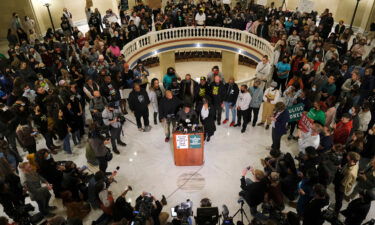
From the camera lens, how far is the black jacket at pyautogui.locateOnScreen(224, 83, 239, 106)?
7512mm

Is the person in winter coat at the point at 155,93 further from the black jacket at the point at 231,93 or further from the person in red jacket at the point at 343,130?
the person in red jacket at the point at 343,130

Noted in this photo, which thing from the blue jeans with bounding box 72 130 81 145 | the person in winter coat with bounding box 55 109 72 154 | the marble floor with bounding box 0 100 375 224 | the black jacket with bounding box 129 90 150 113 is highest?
the black jacket with bounding box 129 90 150 113

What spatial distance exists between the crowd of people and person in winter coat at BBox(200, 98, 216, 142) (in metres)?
0.03

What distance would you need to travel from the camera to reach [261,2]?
13922 millimetres

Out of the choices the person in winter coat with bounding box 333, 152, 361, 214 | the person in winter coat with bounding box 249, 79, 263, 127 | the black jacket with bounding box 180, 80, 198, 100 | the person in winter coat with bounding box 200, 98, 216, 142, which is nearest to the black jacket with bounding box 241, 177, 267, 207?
the person in winter coat with bounding box 333, 152, 361, 214

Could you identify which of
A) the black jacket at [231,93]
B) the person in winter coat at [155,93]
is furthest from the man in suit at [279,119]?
the person in winter coat at [155,93]

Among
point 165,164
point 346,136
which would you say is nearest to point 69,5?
point 165,164

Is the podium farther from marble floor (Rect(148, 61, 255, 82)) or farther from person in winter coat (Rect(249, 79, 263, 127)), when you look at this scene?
marble floor (Rect(148, 61, 255, 82))

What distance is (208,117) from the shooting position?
279 inches

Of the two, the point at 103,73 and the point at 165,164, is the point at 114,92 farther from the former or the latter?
the point at 165,164

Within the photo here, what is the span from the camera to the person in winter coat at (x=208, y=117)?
688 centimetres

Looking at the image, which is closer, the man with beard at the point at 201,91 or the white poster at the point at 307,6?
the man with beard at the point at 201,91

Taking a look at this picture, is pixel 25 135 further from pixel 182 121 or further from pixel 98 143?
pixel 182 121

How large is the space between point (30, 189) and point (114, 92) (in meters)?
3.17
